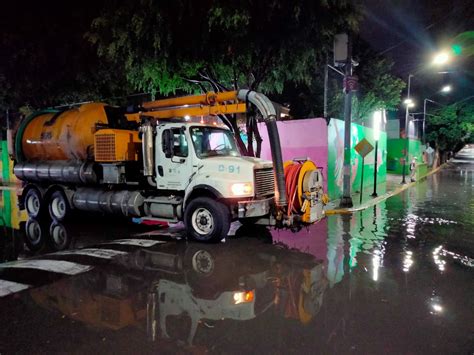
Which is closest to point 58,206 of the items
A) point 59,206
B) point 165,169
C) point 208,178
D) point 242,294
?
point 59,206

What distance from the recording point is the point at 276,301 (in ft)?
17.1

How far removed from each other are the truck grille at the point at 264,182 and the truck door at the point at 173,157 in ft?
5.34

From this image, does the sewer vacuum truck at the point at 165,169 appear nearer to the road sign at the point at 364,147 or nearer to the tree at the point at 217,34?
the tree at the point at 217,34

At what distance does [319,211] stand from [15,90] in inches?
594

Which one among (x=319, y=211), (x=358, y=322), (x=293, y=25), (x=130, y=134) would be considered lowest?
(x=358, y=322)

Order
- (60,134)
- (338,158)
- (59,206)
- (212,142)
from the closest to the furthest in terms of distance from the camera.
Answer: (212,142) < (60,134) < (59,206) < (338,158)

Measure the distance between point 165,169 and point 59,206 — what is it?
4.77 metres

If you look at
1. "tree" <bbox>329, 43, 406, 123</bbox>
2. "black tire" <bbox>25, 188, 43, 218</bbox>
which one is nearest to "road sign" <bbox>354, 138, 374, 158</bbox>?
"tree" <bbox>329, 43, 406, 123</bbox>

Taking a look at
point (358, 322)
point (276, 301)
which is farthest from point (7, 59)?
point (358, 322)

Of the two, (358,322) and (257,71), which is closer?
(358,322)

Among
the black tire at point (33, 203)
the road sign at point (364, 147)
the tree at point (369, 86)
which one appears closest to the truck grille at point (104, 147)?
the black tire at point (33, 203)

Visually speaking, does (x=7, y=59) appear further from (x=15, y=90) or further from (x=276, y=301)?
(x=276, y=301)

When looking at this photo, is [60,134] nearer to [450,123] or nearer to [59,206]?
[59,206]

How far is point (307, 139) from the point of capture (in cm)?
1512
